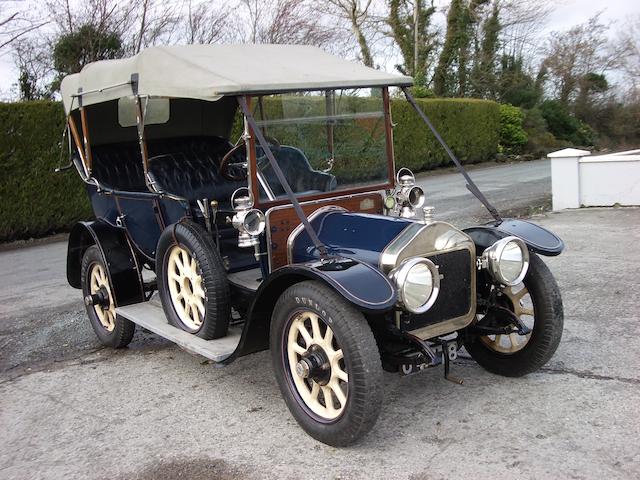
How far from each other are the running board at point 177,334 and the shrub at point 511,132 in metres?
21.7

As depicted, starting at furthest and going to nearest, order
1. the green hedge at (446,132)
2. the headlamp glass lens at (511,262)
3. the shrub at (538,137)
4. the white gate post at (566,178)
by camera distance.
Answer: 1. the shrub at (538,137)
2. the green hedge at (446,132)
3. the white gate post at (566,178)
4. the headlamp glass lens at (511,262)

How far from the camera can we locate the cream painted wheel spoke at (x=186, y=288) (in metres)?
4.24

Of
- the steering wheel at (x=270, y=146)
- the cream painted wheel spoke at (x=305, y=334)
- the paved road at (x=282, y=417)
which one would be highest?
the steering wheel at (x=270, y=146)

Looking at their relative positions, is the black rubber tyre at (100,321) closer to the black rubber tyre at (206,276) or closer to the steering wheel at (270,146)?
the black rubber tyre at (206,276)

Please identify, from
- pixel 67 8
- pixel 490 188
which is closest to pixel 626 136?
pixel 490 188

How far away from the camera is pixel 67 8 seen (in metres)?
14.9

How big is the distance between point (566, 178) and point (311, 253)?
27.0ft

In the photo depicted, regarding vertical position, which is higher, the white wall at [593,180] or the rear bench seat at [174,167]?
the rear bench seat at [174,167]

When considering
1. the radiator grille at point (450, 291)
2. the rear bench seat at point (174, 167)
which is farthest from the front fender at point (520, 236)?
the rear bench seat at point (174, 167)

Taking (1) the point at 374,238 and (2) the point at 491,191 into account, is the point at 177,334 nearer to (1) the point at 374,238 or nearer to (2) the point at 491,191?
(1) the point at 374,238

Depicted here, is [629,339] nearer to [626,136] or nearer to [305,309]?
[305,309]

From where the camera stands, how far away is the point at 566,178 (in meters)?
11.0

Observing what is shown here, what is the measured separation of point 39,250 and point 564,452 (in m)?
9.95

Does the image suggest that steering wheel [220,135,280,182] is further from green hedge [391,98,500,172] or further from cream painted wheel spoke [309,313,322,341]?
green hedge [391,98,500,172]
